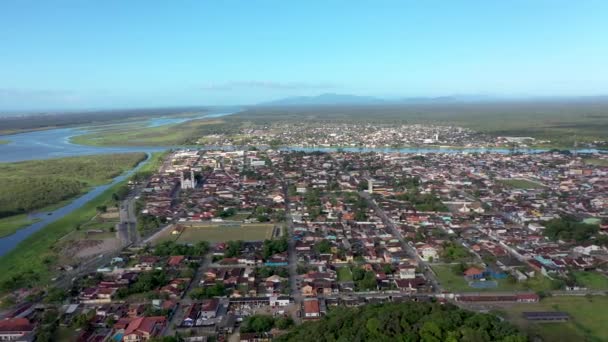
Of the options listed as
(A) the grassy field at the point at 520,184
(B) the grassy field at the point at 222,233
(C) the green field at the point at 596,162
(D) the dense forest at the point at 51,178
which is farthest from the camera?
(C) the green field at the point at 596,162

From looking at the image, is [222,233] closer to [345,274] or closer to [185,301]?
[185,301]

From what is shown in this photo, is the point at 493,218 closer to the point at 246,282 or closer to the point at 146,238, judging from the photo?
the point at 246,282

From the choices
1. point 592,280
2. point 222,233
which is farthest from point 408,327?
point 222,233

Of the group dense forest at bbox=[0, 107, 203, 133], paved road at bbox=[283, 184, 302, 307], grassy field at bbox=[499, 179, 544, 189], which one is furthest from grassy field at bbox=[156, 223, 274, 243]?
dense forest at bbox=[0, 107, 203, 133]

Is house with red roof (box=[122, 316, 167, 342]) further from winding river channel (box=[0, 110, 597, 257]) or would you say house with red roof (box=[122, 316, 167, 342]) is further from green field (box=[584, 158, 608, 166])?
green field (box=[584, 158, 608, 166])

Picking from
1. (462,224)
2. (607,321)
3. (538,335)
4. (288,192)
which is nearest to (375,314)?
(538,335)

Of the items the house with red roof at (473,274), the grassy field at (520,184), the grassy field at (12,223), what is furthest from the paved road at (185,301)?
the grassy field at (520,184)

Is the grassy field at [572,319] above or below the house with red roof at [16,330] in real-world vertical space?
below

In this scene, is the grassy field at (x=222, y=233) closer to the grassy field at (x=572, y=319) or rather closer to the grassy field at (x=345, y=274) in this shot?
the grassy field at (x=345, y=274)
